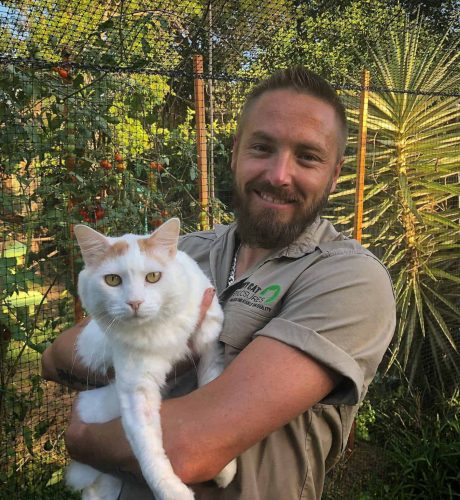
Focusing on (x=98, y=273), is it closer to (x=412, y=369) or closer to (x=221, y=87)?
(x=221, y=87)

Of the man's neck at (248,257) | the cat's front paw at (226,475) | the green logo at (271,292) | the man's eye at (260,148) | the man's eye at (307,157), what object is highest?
the man's eye at (260,148)

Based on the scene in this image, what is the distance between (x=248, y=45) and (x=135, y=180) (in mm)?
1130

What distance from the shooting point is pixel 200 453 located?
3.36ft

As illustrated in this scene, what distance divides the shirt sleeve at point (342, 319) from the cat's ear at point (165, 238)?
373 mm

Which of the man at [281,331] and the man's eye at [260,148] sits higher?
the man's eye at [260,148]

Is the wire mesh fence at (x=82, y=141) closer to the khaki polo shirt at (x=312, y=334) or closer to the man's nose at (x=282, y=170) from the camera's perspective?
the man's nose at (x=282, y=170)

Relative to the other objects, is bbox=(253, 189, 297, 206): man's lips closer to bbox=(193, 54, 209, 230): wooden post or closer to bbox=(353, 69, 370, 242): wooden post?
bbox=(193, 54, 209, 230): wooden post

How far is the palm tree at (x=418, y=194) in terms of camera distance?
146 inches

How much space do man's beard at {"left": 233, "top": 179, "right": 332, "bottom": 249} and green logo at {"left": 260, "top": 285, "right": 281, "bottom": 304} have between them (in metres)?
0.20

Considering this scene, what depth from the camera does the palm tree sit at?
12.2 feet

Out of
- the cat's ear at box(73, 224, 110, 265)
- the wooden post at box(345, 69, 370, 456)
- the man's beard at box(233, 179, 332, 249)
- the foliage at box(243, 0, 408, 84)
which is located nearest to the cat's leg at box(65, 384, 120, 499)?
the cat's ear at box(73, 224, 110, 265)

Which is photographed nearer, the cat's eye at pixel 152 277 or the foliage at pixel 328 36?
the cat's eye at pixel 152 277

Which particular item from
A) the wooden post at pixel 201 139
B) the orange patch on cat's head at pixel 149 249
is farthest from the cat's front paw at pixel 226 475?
the wooden post at pixel 201 139

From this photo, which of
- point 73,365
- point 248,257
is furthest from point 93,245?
point 248,257
